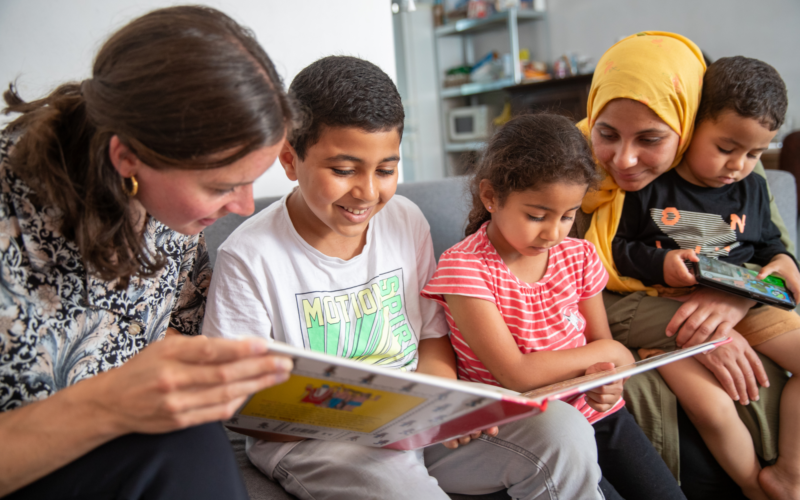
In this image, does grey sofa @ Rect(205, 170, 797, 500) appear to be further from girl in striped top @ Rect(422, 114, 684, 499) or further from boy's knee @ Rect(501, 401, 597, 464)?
boy's knee @ Rect(501, 401, 597, 464)

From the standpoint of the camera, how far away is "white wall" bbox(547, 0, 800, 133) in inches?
132

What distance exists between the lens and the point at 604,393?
104 centimetres

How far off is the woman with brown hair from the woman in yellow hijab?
860mm

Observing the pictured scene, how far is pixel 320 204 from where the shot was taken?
1008mm

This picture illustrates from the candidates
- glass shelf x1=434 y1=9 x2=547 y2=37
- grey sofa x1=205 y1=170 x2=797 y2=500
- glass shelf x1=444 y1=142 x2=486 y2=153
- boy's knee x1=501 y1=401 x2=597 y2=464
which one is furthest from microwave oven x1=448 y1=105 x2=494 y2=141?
boy's knee x1=501 y1=401 x2=597 y2=464

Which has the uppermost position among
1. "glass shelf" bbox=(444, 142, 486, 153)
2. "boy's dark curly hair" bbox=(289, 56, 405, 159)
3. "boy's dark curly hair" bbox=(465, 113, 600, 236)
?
"boy's dark curly hair" bbox=(289, 56, 405, 159)

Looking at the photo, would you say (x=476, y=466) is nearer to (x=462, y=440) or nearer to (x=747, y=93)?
(x=462, y=440)

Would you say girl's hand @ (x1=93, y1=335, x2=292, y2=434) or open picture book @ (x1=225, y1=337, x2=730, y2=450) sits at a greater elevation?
girl's hand @ (x1=93, y1=335, x2=292, y2=434)

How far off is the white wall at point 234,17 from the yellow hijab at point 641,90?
76 centimetres

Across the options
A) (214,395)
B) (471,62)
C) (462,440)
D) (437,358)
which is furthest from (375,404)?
(471,62)

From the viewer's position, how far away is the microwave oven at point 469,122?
4812 mm

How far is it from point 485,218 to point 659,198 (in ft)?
1.48

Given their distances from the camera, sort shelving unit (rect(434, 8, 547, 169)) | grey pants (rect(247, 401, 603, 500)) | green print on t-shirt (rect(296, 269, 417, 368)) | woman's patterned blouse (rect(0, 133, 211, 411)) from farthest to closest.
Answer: shelving unit (rect(434, 8, 547, 169)) < green print on t-shirt (rect(296, 269, 417, 368)) < grey pants (rect(247, 401, 603, 500)) < woman's patterned blouse (rect(0, 133, 211, 411))

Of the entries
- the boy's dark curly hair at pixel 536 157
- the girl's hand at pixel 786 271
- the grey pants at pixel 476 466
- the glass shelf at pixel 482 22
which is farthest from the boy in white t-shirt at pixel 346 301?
the glass shelf at pixel 482 22
